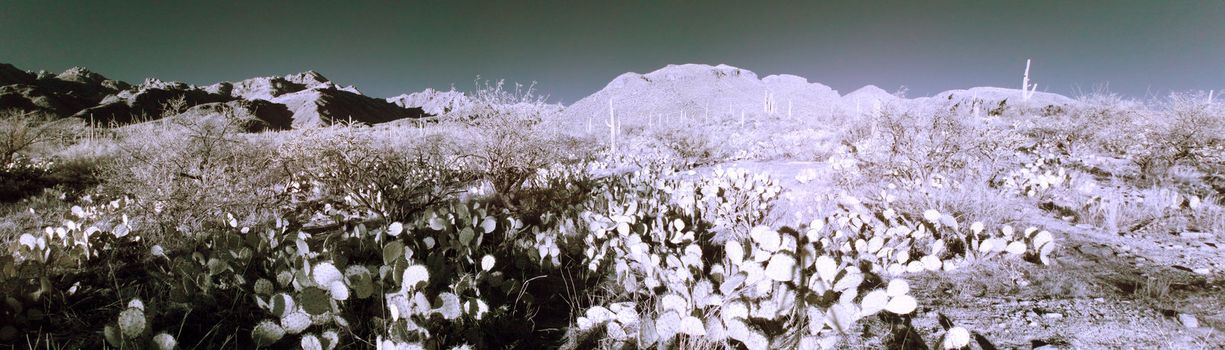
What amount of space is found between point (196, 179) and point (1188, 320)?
717cm

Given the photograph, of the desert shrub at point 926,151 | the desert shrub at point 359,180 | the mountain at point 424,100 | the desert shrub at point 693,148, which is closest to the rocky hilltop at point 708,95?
the desert shrub at point 693,148

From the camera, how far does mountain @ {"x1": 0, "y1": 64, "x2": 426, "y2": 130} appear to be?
4991cm

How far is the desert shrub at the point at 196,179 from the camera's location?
3.98 metres

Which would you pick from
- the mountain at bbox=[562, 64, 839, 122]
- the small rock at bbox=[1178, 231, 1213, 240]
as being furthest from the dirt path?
the mountain at bbox=[562, 64, 839, 122]

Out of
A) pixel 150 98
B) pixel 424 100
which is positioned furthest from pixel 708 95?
pixel 424 100

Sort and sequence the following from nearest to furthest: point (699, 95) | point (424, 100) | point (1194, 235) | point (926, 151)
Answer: point (1194, 235) < point (926, 151) < point (699, 95) < point (424, 100)

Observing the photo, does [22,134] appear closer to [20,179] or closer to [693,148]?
[20,179]

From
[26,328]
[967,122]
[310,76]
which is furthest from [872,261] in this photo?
[310,76]

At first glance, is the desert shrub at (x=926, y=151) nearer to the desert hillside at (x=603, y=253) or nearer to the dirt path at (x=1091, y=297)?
the desert hillside at (x=603, y=253)

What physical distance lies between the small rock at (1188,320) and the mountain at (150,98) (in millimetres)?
39265

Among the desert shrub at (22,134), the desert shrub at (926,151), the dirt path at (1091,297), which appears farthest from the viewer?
the desert shrub at (22,134)

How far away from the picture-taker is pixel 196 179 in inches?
171

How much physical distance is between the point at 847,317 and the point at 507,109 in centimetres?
507

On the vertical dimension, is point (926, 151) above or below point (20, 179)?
above
